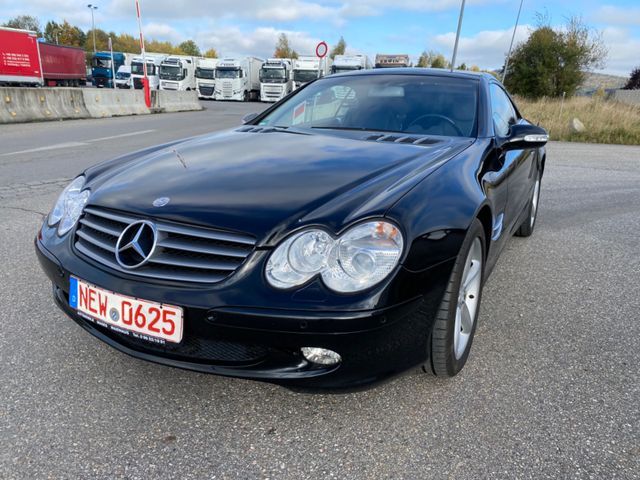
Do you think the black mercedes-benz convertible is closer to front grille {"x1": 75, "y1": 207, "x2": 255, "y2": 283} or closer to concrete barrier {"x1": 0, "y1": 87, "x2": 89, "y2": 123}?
front grille {"x1": 75, "y1": 207, "x2": 255, "y2": 283}

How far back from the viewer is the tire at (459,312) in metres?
1.83

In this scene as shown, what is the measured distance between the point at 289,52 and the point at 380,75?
92130mm

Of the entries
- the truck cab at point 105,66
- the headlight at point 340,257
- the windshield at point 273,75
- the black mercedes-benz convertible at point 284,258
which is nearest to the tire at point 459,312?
the black mercedes-benz convertible at point 284,258

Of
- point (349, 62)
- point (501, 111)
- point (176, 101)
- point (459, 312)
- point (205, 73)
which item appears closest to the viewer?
point (459, 312)

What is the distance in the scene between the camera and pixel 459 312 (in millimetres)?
2111

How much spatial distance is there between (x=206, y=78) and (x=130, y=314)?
110 feet

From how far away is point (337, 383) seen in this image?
1671 millimetres

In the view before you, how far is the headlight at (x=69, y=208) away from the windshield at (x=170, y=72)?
107 feet

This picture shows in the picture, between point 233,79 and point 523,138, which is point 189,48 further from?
A: point 523,138

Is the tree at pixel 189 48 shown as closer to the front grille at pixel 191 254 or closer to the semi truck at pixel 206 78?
the semi truck at pixel 206 78

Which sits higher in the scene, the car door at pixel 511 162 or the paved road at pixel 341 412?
the car door at pixel 511 162

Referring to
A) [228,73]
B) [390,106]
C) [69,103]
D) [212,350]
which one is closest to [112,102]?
[69,103]

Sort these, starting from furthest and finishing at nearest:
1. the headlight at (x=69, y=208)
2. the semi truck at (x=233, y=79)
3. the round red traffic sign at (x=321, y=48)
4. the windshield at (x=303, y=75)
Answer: the semi truck at (x=233, y=79) < the windshield at (x=303, y=75) < the round red traffic sign at (x=321, y=48) < the headlight at (x=69, y=208)

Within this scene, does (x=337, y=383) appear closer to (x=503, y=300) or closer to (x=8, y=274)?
(x=503, y=300)
